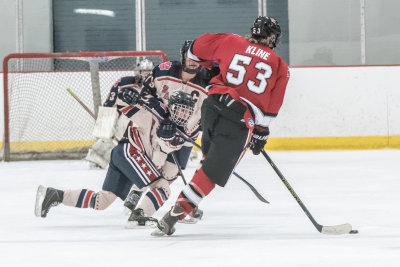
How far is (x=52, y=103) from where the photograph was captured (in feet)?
26.9

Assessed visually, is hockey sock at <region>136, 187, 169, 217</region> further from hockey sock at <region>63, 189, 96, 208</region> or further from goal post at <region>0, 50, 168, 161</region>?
goal post at <region>0, 50, 168, 161</region>

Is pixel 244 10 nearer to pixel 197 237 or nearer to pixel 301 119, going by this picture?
pixel 301 119

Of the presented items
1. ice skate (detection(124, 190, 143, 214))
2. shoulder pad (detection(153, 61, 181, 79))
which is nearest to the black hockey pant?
shoulder pad (detection(153, 61, 181, 79))

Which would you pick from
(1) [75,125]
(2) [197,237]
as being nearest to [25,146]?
(1) [75,125]

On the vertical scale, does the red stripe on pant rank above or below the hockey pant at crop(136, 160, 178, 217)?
above

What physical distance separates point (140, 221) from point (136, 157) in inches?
12.5

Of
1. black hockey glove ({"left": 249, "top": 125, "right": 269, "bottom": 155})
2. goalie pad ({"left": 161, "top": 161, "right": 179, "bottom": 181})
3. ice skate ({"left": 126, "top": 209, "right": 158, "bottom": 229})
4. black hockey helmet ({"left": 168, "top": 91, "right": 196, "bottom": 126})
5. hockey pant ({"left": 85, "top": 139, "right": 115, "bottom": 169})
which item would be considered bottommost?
hockey pant ({"left": 85, "top": 139, "right": 115, "bottom": 169})

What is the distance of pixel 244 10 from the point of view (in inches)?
361

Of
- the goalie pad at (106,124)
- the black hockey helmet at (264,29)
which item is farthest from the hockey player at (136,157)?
the goalie pad at (106,124)

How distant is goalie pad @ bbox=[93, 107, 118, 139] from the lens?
7223 millimetres

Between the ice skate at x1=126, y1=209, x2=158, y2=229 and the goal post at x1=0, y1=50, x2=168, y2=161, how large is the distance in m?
4.72

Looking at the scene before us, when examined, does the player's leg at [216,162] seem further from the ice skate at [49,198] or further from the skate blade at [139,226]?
the ice skate at [49,198]

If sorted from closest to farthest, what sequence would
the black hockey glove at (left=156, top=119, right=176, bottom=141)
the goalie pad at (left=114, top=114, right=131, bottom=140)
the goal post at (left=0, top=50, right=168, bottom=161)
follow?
the black hockey glove at (left=156, top=119, right=176, bottom=141) → the goalie pad at (left=114, top=114, right=131, bottom=140) → the goal post at (left=0, top=50, right=168, bottom=161)

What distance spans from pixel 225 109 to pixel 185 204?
0.38 meters
